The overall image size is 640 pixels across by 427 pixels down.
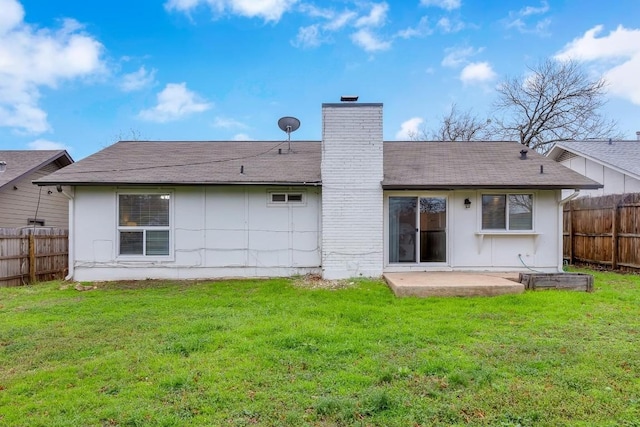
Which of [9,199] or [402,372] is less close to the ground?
[9,199]

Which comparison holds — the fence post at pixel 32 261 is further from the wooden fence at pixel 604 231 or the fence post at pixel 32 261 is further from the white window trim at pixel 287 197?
the wooden fence at pixel 604 231

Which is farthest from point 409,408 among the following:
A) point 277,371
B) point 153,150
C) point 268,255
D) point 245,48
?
point 245,48

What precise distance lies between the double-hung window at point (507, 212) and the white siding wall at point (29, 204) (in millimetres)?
14755

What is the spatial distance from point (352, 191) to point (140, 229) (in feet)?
16.7

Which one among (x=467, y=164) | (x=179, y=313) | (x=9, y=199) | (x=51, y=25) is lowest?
(x=179, y=313)

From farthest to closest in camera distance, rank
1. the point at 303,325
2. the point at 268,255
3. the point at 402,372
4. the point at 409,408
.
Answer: the point at 268,255 → the point at 303,325 → the point at 402,372 → the point at 409,408

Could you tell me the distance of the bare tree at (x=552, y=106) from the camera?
2162 centimetres

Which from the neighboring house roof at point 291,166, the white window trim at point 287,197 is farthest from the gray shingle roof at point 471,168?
the white window trim at point 287,197

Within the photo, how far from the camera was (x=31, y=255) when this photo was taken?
9578 mm

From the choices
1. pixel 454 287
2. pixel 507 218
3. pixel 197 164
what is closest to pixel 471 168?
pixel 507 218

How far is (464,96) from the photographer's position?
2400cm

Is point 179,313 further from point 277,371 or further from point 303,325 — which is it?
point 277,371

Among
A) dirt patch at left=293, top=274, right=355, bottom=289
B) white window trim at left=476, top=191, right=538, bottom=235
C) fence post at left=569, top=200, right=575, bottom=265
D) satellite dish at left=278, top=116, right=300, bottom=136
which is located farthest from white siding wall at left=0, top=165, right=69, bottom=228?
fence post at left=569, top=200, right=575, bottom=265

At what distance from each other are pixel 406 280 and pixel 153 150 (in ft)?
27.4
